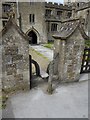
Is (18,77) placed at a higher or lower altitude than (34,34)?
lower

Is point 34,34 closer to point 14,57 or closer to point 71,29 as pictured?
point 71,29

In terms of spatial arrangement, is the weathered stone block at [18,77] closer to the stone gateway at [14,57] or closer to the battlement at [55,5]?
the stone gateway at [14,57]

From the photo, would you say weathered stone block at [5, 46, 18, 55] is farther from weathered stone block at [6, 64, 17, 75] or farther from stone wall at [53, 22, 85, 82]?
stone wall at [53, 22, 85, 82]

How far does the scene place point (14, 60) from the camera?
5.30 m

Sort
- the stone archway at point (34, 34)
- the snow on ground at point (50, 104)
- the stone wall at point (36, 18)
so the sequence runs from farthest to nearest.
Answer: the stone archway at point (34, 34) < the stone wall at point (36, 18) < the snow on ground at point (50, 104)

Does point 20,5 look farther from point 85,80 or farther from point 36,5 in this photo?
point 85,80

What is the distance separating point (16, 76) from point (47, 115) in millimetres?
2109

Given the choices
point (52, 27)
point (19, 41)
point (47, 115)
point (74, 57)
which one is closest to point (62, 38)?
point (74, 57)

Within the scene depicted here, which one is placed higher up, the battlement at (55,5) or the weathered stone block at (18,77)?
the battlement at (55,5)

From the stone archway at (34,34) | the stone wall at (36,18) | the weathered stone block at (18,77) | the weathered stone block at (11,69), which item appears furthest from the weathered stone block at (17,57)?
the stone archway at (34,34)

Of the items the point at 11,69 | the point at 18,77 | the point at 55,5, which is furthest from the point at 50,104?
the point at 55,5

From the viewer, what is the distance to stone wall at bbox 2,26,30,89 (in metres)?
5.01

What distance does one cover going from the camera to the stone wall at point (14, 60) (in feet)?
16.4

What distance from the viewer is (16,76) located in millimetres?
5492
